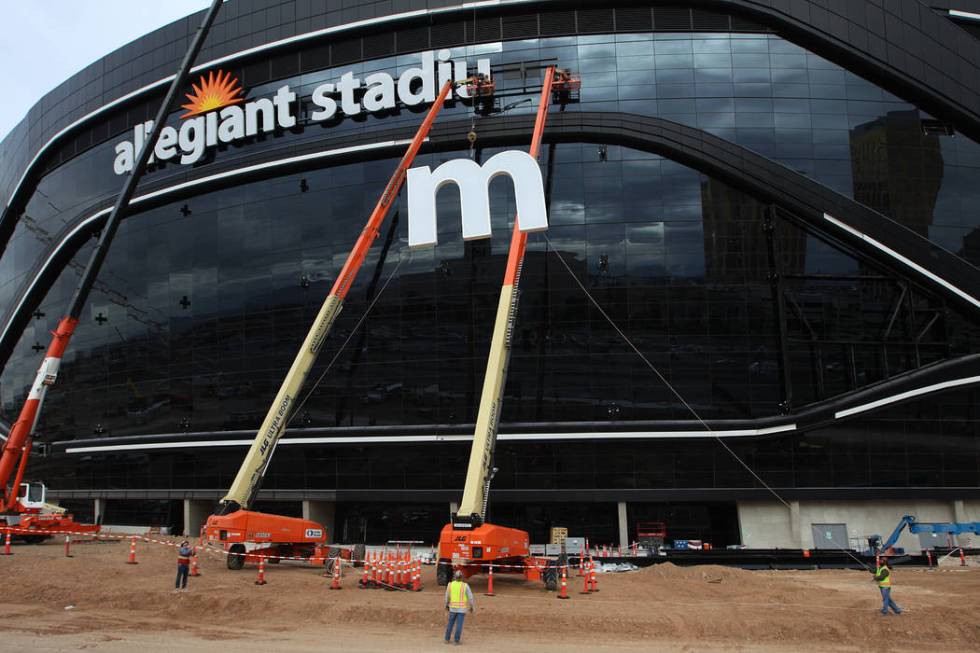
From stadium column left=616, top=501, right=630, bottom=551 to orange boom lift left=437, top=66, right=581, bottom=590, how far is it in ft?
31.5

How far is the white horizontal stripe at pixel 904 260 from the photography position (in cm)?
3222

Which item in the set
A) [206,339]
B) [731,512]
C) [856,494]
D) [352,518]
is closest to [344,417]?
[352,518]

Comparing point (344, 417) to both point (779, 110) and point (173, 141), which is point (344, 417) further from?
point (779, 110)

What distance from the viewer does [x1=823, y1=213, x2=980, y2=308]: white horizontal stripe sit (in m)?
32.2

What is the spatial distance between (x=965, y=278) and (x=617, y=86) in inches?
696

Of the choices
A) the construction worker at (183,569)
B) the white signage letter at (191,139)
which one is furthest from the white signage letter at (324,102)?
the construction worker at (183,569)

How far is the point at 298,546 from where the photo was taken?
1022 inches

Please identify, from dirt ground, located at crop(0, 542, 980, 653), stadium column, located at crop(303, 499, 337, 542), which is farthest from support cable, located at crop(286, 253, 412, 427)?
dirt ground, located at crop(0, 542, 980, 653)

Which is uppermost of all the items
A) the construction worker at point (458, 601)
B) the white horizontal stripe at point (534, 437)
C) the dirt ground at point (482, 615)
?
the white horizontal stripe at point (534, 437)

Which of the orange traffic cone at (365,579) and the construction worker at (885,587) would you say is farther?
the orange traffic cone at (365,579)

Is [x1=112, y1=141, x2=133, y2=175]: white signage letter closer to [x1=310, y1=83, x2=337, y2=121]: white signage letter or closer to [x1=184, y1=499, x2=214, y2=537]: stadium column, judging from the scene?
[x1=310, y1=83, x2=337, y2=121]: white signage letter

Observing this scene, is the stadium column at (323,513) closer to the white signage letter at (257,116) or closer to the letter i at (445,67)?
the white signage letter at (257,116)

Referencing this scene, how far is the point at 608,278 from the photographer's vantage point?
3322 centimetres

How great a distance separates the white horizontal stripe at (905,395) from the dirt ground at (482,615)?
9401 mm
